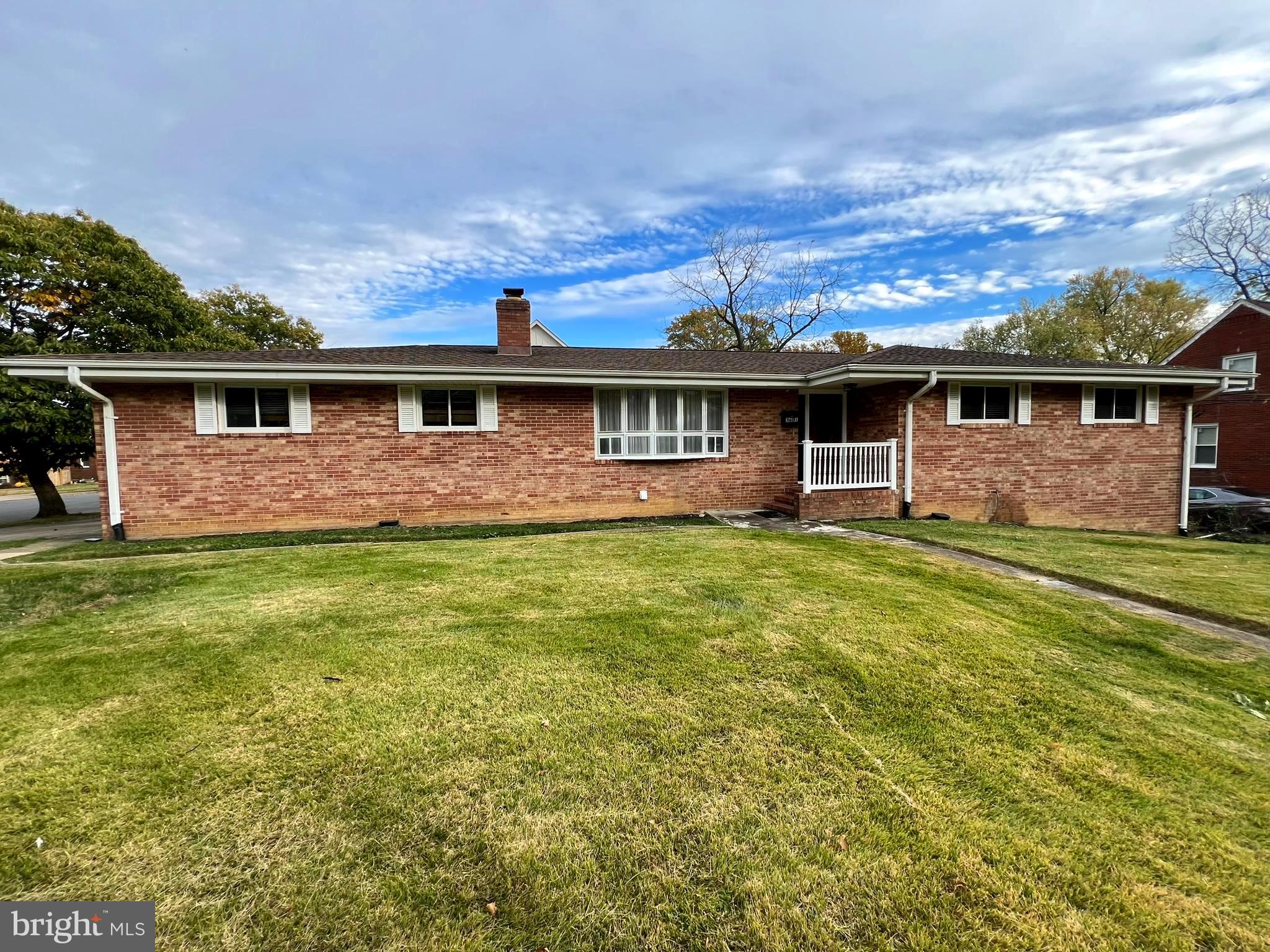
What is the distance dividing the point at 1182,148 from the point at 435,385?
2346cm

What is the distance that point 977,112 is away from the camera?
1284 centimetres

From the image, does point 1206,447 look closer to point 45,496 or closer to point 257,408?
point 257,408

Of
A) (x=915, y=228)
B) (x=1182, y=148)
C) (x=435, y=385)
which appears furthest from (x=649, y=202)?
(x=1182, y=148)

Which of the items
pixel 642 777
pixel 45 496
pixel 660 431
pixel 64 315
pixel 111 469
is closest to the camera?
pixel 642 777

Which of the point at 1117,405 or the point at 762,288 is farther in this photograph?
the point at 762,288

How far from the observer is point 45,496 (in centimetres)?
1593

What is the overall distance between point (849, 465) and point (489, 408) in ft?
23.2

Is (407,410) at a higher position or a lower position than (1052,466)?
higher

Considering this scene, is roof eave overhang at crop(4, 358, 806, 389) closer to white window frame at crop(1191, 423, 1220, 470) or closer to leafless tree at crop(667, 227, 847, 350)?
leafless tree at crop(667, 227, 847, 350)

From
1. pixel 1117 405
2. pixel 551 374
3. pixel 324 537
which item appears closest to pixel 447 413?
pixel 551 374

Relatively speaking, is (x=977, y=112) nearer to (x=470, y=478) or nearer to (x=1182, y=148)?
(x=1182, y=148)

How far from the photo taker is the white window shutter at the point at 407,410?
31.6 feet

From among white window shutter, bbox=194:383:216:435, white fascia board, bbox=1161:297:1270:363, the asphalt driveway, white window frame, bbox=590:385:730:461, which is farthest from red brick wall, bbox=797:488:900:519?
white fascia board, bbox=1161:297:1270:363

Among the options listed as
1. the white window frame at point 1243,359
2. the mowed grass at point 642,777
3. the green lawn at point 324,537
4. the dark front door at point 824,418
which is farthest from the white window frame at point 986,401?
the white window frame at point 1243,359
